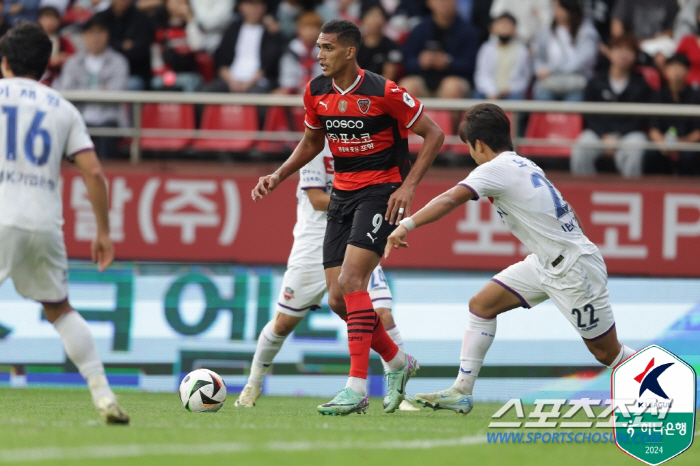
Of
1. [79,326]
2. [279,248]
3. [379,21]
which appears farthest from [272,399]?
[379,21]

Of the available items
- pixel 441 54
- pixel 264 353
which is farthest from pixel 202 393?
pixel 441 54

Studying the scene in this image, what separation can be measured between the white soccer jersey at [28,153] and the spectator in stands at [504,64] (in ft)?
26.8

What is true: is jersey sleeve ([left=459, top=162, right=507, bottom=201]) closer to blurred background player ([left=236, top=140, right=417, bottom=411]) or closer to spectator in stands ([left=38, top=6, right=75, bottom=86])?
blurred background player ([left=236, top=140, right=417, bottom=411])

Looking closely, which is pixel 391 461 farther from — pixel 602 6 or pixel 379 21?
pixel 602 6

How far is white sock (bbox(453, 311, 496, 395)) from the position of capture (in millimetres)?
6895

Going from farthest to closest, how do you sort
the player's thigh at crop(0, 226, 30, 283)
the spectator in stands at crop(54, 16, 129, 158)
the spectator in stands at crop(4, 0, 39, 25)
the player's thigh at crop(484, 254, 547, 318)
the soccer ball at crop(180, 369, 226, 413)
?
the spectator in stands at crop(4, 0, 39, 25) < the spectator in stands at crop(54, 16, 129, 158) < the soccer ball at crop(180, 369, 226, 413) < the player's thigh at crop(484, 254, 547, 318) < the player's thigh at crop(0, 226, 30, 283)

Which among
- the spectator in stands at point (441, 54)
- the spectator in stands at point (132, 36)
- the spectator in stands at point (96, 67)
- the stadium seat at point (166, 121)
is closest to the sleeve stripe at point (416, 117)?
the spectator in stands at point (441, 54)

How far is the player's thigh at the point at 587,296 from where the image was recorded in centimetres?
648

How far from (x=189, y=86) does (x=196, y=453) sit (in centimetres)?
938

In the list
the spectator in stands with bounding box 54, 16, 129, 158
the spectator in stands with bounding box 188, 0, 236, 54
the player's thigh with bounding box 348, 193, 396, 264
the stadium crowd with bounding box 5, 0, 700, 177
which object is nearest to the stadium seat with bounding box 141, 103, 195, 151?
the stadium crowd with bounding box 5, 0, 700, 177

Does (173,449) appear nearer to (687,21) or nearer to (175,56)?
(175,56)

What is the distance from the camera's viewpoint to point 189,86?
42.9 feet

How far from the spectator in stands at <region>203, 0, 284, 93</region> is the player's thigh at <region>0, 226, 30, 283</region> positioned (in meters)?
7.90

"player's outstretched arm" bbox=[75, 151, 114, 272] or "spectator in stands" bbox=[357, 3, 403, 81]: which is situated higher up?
"spectator in stands" bbox=[357, 3, 403, 81]
